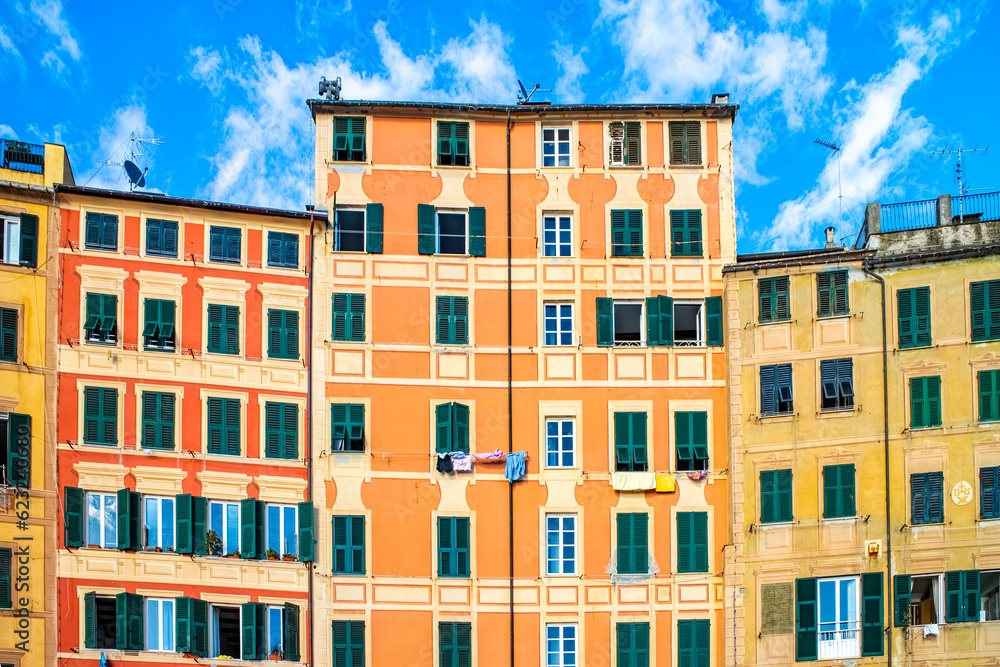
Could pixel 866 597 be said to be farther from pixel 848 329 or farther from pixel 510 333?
pixel 510 333

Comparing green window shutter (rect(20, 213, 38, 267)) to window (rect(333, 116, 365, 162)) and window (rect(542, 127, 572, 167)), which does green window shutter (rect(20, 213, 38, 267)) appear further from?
window (rect(542, 127, 572, 167))

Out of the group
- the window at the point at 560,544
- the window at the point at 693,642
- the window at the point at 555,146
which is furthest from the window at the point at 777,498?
the window at the point at 555,146

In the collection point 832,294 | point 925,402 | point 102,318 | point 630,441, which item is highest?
point 832,294

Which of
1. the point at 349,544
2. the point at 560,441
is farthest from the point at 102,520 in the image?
the point at 560,441

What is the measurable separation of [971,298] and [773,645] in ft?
42.4

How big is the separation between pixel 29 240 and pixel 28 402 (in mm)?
5235

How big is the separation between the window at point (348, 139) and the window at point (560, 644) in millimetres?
17379

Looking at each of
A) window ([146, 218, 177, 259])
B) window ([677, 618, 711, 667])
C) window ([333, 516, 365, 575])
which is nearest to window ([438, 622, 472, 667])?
window ([333, 516, 365, 575])

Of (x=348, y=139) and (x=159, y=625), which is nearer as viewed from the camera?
(x=159, y=625)

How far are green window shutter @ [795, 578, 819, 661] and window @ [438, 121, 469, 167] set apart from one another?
59.8 feet

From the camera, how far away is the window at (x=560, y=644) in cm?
3878

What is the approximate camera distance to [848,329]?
127ft

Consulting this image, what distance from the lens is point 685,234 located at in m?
41.0

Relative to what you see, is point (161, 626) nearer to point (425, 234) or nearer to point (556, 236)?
point (425, 234)
